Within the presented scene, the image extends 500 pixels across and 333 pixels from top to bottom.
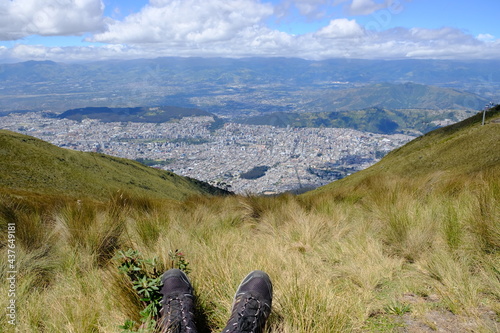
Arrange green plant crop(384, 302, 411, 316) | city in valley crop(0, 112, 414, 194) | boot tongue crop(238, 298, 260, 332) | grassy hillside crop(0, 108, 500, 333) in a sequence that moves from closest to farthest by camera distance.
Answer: boot tongue crop(238, 298, 260, 332), grassy hillside crop(0, 108, 500, 333), green plant crop(384, 302, 411, 316), city in valley crop(0, 112, 414, 194)

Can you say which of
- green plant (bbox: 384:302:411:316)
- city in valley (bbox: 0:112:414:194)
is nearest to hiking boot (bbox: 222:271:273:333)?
green plant (bbox: 384:302:411:316)

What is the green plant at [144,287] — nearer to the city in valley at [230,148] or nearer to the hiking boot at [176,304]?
the hiking boot at [176,304]

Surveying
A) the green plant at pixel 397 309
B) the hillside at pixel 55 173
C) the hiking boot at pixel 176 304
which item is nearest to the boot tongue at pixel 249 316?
the hiking boot at pixel 176 304

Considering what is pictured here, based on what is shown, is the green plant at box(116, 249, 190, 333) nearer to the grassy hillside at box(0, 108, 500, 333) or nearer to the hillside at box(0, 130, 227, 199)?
the grassy hillside at box(0, 108, 500, 333)

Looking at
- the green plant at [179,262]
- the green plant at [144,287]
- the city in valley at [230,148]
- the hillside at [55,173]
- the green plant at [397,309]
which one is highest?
the green plant at [144,287]

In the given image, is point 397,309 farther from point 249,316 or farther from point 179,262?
point 179,262

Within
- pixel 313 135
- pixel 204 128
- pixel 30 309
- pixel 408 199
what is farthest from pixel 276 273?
pixel 204 128

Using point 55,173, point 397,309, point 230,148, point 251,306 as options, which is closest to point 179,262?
point 251,306
